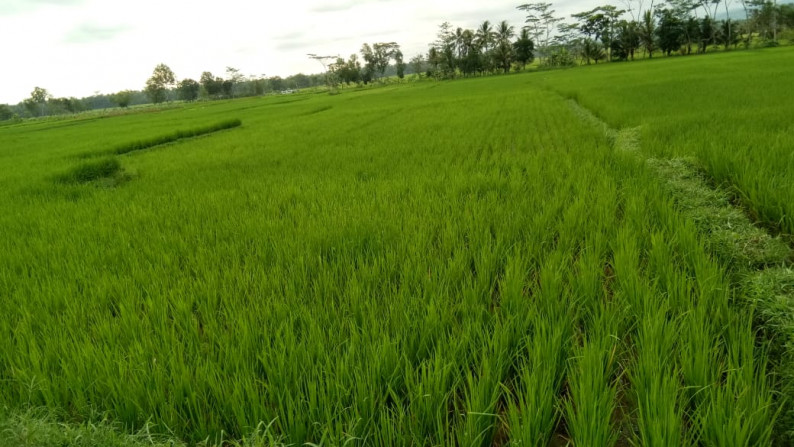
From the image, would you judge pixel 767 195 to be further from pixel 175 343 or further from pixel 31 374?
pixel 31 374

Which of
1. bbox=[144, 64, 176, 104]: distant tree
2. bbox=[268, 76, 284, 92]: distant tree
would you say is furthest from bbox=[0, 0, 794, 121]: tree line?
bbox=[268, 76, 284, 92]: distant tree

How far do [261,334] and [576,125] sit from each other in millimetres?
8087

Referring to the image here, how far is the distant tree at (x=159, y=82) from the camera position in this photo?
2884 inches

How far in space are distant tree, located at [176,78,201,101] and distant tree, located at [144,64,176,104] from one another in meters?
2.89

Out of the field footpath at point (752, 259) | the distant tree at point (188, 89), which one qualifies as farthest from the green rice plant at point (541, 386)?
the distant tree at point (188, 89)

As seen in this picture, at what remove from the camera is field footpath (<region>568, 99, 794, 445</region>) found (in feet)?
4.78

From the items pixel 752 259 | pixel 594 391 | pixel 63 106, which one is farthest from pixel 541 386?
pixel 63 106

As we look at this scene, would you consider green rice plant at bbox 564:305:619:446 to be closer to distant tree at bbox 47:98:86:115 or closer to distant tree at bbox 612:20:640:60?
distant tree at bbox 612:20:640:60

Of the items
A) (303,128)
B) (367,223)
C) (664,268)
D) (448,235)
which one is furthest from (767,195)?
(303,128)

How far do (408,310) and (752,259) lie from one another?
2.06m

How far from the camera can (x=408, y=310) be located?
1828mm

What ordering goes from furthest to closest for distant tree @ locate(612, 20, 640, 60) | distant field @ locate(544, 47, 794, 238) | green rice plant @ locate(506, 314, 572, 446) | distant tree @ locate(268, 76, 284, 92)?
distant tree @ locate(268, 76, 284, 92) < distant tree @ locate(612, 20, 640, 60) < distant field @ locate(544, 47, 794, 238) < green rice plant @ locate(506, 314, 572, 446)

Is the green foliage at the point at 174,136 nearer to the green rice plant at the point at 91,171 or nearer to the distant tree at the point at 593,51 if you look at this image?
the green rice plant at the point at 91,171

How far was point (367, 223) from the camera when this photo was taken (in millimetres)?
3227
